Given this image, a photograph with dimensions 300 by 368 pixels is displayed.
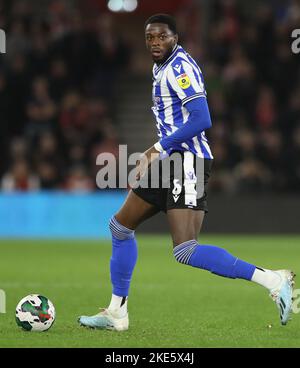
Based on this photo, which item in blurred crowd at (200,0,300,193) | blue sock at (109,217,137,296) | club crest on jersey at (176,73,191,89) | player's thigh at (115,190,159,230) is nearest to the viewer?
club crest on jersey at (176,73,191,89)

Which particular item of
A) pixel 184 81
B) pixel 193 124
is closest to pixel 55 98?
pixel 184 81

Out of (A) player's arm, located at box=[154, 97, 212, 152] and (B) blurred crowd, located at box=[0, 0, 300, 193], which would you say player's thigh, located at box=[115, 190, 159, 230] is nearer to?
(A) player's arm, located at box=[154, 97, 212, 152]

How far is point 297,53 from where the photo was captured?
1792cm

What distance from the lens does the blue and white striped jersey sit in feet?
22.4

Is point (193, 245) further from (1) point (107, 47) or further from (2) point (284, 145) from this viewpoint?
(1) point (107, 47)

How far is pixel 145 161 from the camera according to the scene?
22.2 ft

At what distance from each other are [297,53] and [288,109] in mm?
1085

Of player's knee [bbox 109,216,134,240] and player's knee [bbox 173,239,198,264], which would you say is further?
player's knee [bbox 109,216,134,240]

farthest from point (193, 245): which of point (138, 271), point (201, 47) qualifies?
point (201, 47)

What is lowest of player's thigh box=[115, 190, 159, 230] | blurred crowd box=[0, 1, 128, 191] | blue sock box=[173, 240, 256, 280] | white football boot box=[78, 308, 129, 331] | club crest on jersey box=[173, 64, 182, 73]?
white football boot box=[78, 308, 129, 331]

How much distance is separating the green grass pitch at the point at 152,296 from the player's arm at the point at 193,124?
4.26 feet

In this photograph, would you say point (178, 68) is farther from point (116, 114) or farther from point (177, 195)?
point (116, 114)

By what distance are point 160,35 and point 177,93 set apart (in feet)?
1.35

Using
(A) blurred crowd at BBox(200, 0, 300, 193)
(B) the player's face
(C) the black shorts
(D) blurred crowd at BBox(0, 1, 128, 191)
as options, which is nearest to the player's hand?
(C) the black shorts
